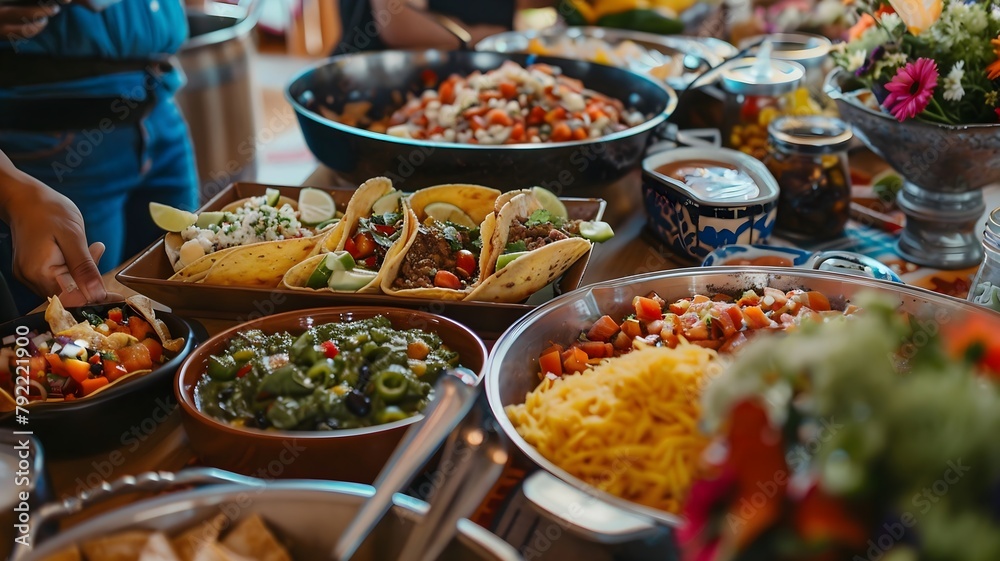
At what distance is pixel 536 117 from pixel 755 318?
1.23 meters

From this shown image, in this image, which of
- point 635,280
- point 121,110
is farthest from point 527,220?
→ point 121,110

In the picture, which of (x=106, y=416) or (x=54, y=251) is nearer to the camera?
(x=106, y=416)

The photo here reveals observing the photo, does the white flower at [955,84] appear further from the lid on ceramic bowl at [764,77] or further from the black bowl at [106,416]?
the black bowl at [106,416]

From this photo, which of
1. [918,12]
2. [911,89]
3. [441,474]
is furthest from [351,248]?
[918,12]

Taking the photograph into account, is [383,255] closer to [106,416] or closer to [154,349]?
[154,349]

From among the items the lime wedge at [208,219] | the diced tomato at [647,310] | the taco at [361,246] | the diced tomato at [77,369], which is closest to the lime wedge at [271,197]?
the lime wedge at [208,219]

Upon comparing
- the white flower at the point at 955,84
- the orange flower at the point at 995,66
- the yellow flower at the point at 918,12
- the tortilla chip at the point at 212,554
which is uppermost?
the yellow flower at the point at 918,12

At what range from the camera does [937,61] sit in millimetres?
1808

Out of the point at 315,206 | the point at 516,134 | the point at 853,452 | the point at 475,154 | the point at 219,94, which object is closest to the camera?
the point at 853,452

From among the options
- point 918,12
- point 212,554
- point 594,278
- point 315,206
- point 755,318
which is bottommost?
point 594,278

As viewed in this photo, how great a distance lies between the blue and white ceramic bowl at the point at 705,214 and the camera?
182cm

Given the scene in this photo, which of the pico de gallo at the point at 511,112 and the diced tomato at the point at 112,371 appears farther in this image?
the pico de gallo at the point at 511,112

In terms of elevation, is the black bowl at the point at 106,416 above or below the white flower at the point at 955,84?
below

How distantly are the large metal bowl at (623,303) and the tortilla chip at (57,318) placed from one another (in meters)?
0.75
